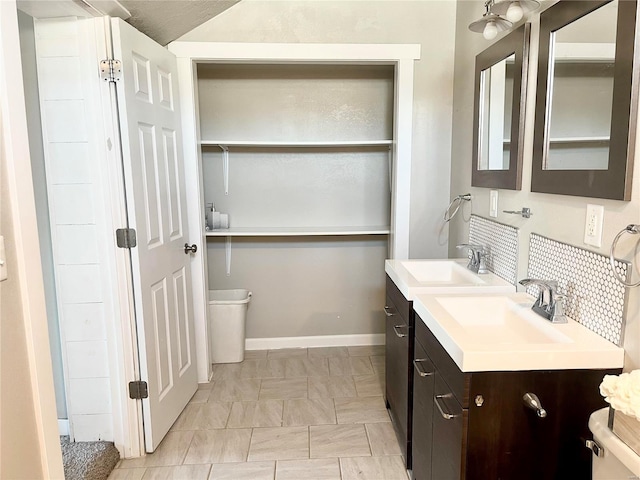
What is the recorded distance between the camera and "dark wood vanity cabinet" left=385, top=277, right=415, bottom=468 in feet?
6.35

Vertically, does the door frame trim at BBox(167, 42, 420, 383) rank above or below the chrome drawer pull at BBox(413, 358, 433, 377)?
above

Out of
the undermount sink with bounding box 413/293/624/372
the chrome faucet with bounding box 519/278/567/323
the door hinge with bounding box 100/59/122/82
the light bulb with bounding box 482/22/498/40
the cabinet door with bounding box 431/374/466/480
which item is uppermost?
the light bulb with bounding box 482/22/498/40

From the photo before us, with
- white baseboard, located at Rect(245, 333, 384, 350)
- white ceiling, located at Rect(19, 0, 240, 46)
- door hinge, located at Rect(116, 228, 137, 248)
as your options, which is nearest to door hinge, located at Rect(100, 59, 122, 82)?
white ceiling, located at Rect(19, 0, 240, 46)

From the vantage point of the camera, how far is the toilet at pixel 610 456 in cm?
93

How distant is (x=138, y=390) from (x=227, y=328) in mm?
1110

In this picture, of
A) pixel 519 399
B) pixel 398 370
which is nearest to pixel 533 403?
pixel 519 399

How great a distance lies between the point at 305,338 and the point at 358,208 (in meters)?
1.14

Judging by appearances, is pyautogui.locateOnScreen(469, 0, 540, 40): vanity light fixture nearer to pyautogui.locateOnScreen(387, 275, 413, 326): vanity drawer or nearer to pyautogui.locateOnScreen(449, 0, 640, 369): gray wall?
pyautogui.locateOnScreen(449, 0, 640, 369): gray wall

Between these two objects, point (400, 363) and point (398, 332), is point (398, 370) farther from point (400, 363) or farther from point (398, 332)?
point (398, 332)

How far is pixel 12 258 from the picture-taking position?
1.18m

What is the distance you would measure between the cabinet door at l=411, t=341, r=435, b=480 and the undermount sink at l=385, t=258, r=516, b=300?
0.81 ft

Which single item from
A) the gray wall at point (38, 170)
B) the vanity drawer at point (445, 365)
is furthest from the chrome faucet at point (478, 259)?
the gray wall at point (38, 170)

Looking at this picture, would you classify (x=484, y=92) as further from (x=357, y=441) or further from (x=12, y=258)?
(x=12, y=258)

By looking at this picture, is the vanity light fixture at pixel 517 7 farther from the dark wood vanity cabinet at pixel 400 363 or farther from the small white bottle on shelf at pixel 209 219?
the small white bottle on shelf at pixel 209 219
